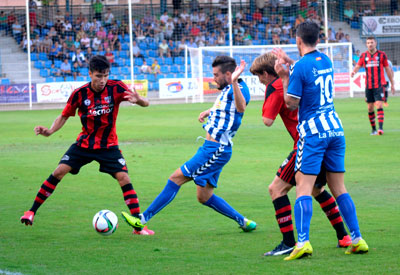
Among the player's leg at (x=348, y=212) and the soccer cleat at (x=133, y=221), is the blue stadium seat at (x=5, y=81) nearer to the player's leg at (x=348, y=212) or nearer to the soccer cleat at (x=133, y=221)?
the soccer cleat at (x=133, y=221)

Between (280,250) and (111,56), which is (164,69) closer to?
(111,56)

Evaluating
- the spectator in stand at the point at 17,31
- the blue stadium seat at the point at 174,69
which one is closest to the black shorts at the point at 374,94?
the blue stadium seat at the point at 174,69

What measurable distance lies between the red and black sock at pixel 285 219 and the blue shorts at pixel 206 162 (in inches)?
43.8

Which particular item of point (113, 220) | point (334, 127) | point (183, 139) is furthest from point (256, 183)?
point (183, 139)

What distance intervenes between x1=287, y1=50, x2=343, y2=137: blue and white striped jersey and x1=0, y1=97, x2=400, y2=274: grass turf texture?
112cm

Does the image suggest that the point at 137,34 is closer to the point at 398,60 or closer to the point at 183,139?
the point at 398,60

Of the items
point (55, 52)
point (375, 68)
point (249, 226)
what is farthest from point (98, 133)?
point (55, 52)

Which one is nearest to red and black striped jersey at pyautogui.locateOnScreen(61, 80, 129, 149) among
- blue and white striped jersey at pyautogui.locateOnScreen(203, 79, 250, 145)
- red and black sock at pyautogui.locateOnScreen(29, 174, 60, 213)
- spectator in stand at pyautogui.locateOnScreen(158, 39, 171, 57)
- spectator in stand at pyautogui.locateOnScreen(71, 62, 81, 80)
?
red and black sock at pyautogui.locateOnScreen(29, 174, 60, 213)

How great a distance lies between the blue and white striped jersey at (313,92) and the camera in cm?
548

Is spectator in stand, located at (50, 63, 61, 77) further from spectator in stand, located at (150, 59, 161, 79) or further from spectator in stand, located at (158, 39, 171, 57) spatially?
spectator in stand, located at (158, 39, 171, 57)

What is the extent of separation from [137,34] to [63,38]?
434 cm

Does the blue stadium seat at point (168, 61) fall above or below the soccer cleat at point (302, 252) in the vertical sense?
above

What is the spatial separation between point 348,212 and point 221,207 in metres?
1.73

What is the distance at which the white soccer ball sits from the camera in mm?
6590
